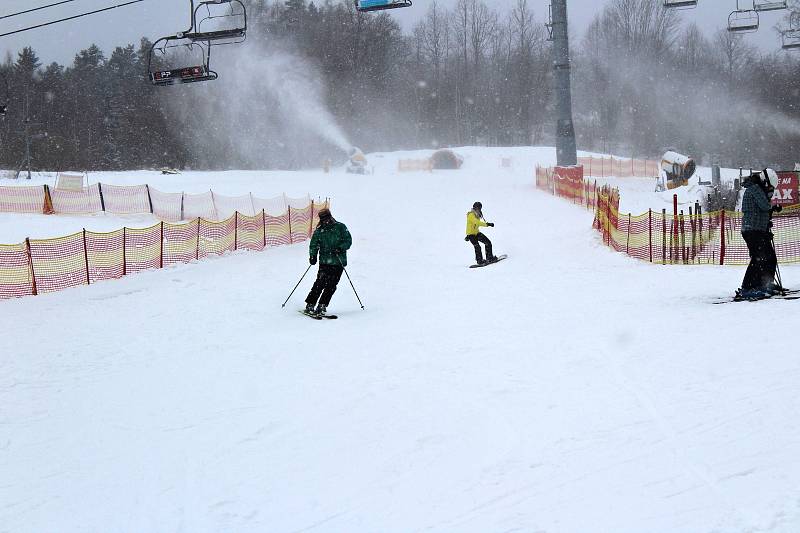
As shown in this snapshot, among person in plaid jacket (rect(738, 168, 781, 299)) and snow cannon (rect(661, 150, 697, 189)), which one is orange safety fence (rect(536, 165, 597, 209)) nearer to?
snow cannon (rect(661, 150, 697, 189))

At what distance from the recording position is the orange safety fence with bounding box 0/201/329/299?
14781 mm

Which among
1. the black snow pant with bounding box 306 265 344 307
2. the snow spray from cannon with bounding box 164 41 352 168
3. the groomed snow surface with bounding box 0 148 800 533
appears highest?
the snow spray from cannon with bounding box 164 41 352 168

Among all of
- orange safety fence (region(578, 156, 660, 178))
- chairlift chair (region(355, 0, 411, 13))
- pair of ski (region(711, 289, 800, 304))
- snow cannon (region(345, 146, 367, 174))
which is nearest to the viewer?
pair of ski (region(711, 289, 800, 304))

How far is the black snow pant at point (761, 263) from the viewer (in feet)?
32.7

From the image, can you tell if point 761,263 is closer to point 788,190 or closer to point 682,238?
point 682,238

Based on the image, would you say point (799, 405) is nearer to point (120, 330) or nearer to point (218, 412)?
point (218, 412)

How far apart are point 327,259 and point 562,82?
2687cm

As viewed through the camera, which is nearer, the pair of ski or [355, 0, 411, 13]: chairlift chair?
the pair of ski

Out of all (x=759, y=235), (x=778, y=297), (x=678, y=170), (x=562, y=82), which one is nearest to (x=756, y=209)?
(x=759, y=235)

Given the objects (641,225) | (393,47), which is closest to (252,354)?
(641,225)

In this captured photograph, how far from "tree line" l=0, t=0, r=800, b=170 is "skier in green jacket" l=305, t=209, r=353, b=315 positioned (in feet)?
206

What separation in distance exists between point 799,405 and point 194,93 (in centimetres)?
7928

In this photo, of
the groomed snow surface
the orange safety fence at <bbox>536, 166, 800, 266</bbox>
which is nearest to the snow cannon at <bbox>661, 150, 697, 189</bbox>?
the orange safety fence at <bbox>536, 166, 800, 266</bbox>

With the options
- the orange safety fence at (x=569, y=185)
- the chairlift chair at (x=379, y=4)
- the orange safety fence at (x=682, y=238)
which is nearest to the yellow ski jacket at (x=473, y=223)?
the orange safety fence at (x=682, y=238)
